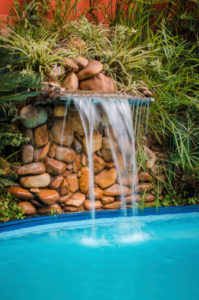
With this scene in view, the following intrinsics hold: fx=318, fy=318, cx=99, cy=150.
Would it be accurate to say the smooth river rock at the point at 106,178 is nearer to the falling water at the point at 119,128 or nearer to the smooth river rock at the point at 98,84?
the falling water at the point at 119,128

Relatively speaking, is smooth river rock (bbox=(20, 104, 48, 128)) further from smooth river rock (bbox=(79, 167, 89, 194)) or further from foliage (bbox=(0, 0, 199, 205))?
smooth river rock (bbox=(79, 167, 89, 194))

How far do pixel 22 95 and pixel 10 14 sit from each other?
1.66 m

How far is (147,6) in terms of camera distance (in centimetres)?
475

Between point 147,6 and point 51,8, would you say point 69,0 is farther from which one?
point 147,6

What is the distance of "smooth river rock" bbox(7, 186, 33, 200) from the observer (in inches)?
131

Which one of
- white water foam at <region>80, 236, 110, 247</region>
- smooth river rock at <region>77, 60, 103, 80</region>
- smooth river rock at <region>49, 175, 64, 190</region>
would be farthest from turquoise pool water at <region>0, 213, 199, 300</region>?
smooth river rock at <region>77, 60, 103, 80</region>

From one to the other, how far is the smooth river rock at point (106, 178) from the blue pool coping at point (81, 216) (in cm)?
32

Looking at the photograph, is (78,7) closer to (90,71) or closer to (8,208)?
(90,71)

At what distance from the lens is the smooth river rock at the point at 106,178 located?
148 inches

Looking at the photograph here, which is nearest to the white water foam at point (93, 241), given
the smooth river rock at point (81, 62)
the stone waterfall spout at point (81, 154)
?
the stone waterfall spout at point (81, 154)

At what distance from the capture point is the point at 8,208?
3.27 meters

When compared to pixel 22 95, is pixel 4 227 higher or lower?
lower

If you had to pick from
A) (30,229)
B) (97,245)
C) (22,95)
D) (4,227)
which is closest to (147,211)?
(97,245)

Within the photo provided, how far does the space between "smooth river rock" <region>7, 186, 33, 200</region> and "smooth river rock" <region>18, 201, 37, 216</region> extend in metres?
0.06
